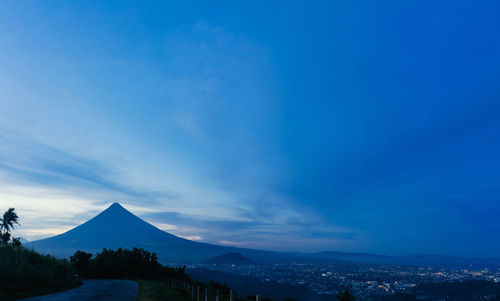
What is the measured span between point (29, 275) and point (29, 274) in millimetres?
137

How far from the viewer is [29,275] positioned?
934 inches

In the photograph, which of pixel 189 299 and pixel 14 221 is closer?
pixel 189 299

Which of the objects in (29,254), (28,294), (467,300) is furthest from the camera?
(467,300)

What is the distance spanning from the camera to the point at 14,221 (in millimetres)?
74312

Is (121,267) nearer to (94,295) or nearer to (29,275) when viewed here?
(29,275)

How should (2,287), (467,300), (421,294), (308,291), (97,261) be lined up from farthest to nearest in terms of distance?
1. (308,291)
2. (421,294)
3. (467,300)
4. (97,261)
5. (2,287)

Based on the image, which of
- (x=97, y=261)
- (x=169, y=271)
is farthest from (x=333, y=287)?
(x=97, y=261)

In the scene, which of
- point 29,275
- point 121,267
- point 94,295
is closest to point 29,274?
point 29,275

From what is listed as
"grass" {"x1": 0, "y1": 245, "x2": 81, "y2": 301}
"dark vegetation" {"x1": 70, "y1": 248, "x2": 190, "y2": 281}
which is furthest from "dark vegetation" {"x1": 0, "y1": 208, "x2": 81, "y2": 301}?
"dark vegetation" {"x1": 70, "y1": 248, "x2": 190, "y2": 281}

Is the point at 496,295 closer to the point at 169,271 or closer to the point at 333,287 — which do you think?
the point at 333,287

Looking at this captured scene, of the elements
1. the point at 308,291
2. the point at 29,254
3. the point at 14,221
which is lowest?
the point at 308,291

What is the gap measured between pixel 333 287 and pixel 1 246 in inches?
3408

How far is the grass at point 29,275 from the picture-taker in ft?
66.6

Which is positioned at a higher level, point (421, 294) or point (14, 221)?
point (14, 221)
